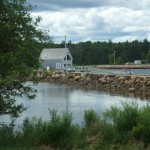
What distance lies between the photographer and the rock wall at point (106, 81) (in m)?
56.4

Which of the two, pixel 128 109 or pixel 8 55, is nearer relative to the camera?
pixel 8 55

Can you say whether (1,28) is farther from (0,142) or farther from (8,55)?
(0,142)

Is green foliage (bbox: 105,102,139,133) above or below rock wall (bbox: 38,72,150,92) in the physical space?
above

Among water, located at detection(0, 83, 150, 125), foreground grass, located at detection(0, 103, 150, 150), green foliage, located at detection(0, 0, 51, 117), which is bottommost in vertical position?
water, located at detection(0, 83, 150, 125)

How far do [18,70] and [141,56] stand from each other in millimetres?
138324

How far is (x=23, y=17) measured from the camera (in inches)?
521

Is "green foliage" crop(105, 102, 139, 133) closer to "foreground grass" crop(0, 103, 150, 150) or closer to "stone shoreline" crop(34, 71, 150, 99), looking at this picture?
"foreground grass" crop(0, 103, 150, 150)

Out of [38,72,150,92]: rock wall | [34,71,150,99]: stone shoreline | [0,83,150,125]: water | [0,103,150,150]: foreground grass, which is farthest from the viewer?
[38,72,150,92]: rock wall

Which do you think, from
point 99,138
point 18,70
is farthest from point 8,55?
point 99,138

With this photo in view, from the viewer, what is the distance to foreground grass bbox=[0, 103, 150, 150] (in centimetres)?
1177

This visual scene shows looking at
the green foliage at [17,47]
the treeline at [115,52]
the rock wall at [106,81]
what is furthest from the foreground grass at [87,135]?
the treeline at [115,52]

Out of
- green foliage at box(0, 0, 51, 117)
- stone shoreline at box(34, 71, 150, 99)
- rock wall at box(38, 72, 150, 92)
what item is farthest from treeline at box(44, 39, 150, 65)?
green foliage at box(0, 0, 51, 117)

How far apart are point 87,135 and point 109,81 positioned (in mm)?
48987

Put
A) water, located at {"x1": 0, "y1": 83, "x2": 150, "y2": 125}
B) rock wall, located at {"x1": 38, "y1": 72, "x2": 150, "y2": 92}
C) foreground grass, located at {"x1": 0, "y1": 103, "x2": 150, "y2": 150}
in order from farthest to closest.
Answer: rock wall, located at {"x1": 38, "y1": 72, "x2": 150, "y2": 92} < water, located at {"x1": 0, "y1": 83, "x2": 150, "y2": 125} < foreground grass, located at {"x1": 0, "y1": 103, "x2": 150, "y2": 150}
